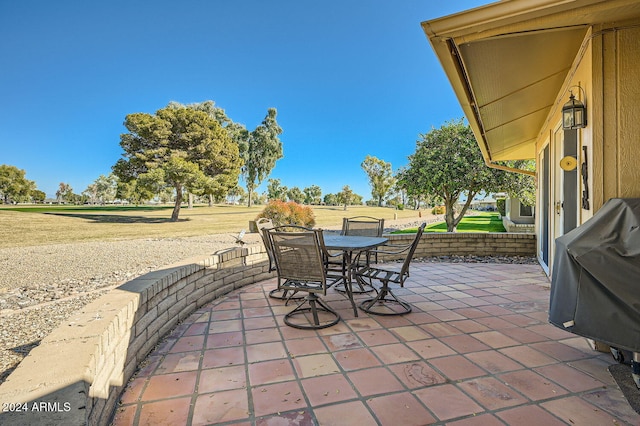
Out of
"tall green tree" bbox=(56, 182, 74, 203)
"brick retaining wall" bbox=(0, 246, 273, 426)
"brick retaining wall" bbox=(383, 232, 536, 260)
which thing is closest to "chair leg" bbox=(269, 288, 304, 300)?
"brick retaining wall" bbox=(0, 246, 273, 426)

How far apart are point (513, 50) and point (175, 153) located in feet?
72.6

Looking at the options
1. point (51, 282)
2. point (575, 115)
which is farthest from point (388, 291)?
point (51, 282)

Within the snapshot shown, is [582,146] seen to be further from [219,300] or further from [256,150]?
[256,150]

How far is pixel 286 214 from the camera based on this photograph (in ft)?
36.0

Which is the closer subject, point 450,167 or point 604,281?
point 604,281

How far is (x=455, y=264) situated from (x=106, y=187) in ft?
246

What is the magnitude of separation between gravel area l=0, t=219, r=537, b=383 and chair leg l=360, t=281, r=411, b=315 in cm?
278

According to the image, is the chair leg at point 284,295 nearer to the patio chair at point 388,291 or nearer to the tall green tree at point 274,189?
the patio chair at point 388,291

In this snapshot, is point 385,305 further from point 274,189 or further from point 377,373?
point 274,189

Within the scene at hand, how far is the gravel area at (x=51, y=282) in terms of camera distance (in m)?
2.56

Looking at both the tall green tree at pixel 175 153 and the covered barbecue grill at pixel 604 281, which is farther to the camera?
the tall green tree at pixel 175 153

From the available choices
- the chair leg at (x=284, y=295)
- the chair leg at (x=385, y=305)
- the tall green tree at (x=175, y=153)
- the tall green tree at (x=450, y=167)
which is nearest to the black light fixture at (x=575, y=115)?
the chair leg at (x=385, y=305)

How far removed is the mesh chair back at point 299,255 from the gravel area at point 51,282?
1.91m

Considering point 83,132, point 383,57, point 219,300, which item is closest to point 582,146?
point 219,300
